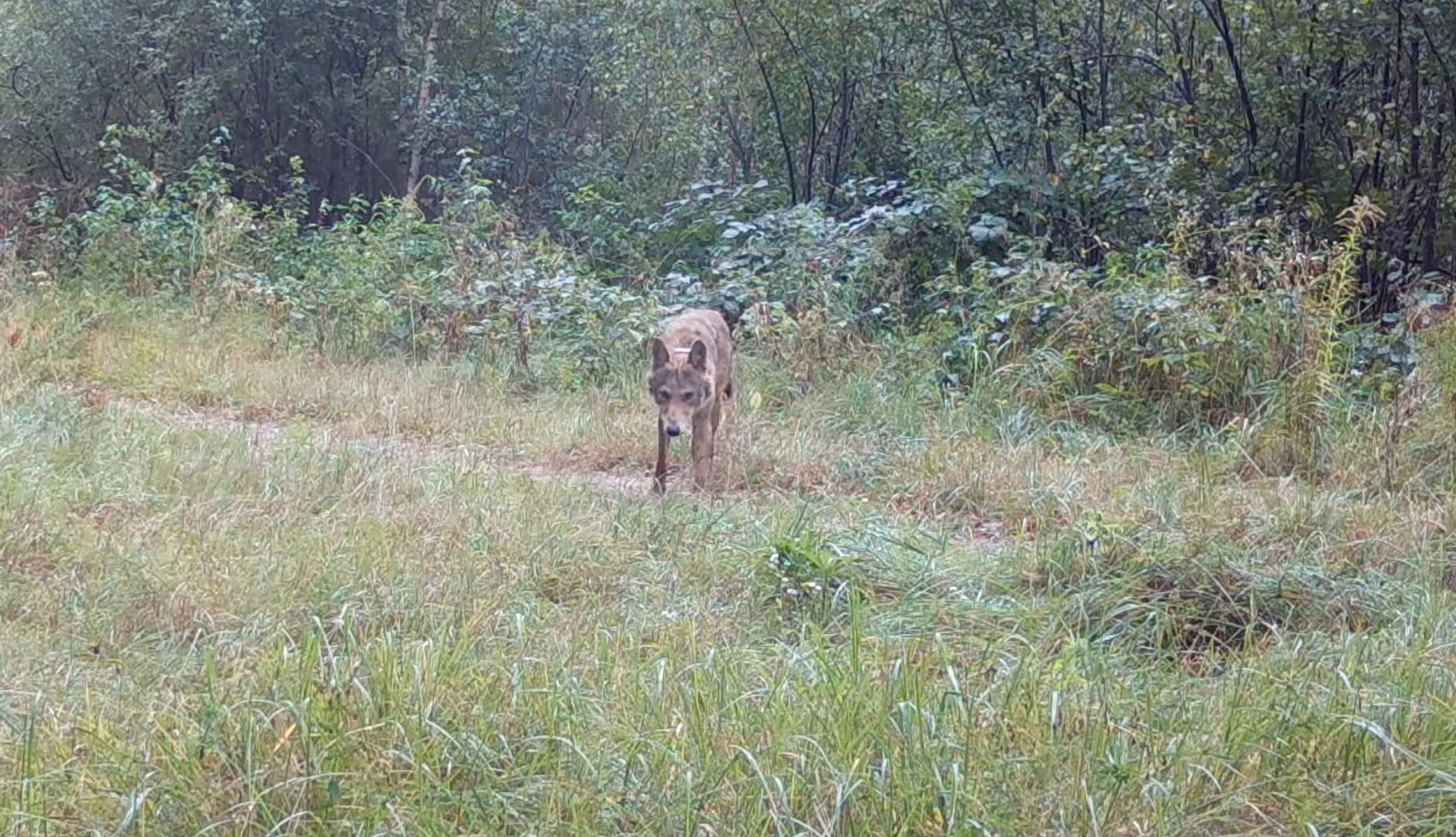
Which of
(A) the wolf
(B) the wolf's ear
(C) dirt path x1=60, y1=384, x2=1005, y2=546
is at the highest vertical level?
(B) the wolf's ear

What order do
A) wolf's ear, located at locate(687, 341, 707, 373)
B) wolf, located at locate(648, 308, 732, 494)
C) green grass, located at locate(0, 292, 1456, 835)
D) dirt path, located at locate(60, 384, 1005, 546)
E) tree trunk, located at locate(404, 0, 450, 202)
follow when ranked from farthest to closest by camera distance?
tree trunk, located at locate(404, 0, 450, 202) < wolf's ear, located at locate(687, 341, 707, 373) < wolf, located at locate(648, 308, 732, 494) < dirt path, located at locate(60, 384, 1005, 546) < green grass, located at locate(0, 292, 1456, 835)

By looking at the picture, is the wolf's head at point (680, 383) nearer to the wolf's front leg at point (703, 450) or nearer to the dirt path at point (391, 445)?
the wolf's front leg at point (703, 450)

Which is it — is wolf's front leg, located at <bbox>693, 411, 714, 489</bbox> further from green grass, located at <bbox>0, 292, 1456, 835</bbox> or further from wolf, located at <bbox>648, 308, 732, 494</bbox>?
green grass, located at <bbox>0, 292, 1456, 835</bbox>

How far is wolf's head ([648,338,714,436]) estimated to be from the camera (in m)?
8.32

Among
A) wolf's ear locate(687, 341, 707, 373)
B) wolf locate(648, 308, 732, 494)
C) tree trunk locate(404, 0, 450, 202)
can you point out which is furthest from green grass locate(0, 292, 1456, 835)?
tree trunk locate(404, 0, 450, 202)

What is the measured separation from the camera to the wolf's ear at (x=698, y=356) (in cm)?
852

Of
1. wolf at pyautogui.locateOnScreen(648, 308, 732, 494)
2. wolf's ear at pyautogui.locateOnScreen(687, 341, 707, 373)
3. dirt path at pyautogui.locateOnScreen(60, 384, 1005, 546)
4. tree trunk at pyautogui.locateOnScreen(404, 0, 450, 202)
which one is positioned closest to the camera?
dirt path at pyautogui.locateOnScreen(60, 384, 1005, 546)

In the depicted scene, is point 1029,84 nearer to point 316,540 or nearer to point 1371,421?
point 1371,421

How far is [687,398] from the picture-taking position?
839 cm

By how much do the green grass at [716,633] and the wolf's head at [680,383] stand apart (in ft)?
1.42

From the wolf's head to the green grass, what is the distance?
1.42 feet

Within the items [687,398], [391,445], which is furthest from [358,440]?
[687,398]

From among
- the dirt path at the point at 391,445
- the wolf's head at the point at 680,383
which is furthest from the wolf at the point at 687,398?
the dirt path at the point at 391,445

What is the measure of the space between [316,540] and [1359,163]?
8.30 meters
